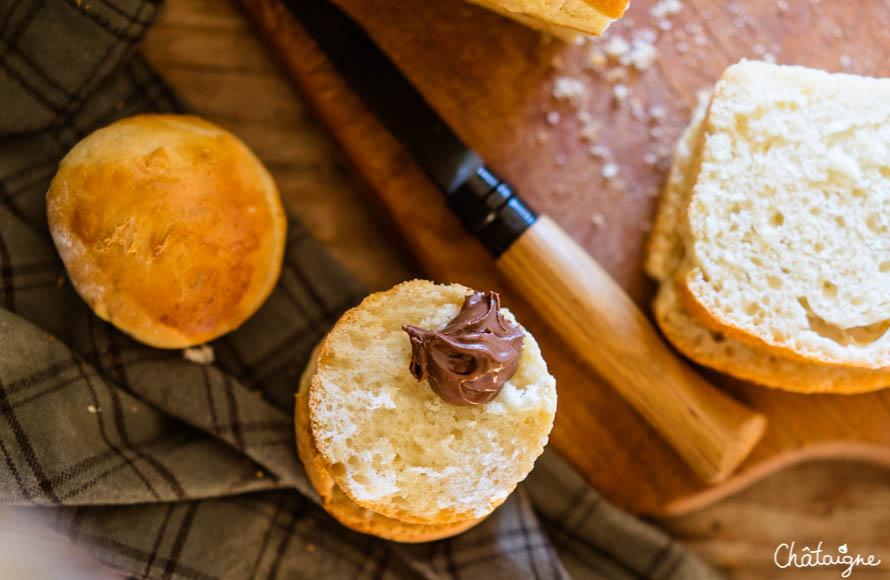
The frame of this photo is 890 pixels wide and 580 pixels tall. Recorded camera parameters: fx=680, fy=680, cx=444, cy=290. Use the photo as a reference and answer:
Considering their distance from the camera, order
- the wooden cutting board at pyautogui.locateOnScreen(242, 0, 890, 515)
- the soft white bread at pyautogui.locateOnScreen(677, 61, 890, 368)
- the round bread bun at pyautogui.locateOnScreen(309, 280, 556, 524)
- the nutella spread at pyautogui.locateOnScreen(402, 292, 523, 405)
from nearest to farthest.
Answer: the nutella spread at pyautogui.locateOnScreen(402, 292, 523, 405) < the round bread bun at pyautogui.locateOnScreen(309, 280, 556, 524) < the soft white bread at pyautogui.locateOnScreen(677, 61, 890, 368) < the wooden cutting board at pyautogui.locateOnScreen(242, 0, 890, 515)

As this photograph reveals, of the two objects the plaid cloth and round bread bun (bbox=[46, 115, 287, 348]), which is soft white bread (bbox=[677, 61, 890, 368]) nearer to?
the plaid cloth

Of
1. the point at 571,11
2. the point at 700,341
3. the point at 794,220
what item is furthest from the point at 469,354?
the point at 794,220

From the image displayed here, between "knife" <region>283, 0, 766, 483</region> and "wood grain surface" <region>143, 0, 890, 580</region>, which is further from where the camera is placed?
"wood grain surface" <region>143, 0, 890, 580</region>

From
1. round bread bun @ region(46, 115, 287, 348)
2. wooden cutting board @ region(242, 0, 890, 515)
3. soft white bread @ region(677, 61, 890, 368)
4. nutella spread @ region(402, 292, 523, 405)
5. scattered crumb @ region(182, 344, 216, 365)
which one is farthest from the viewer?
wooden cutting board @ region(242, 0, 890, 515)

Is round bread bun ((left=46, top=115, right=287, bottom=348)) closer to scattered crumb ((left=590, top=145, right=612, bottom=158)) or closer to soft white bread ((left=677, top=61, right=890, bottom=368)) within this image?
scattered crumb ((left=590, top=145, right=612, bottom=158))

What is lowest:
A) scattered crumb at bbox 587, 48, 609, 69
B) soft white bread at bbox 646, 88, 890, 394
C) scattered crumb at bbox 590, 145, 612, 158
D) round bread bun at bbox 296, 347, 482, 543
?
round bread bun at bbox 296, 347, 482, 543

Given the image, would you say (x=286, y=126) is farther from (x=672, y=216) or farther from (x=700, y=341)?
(x=700, y=341)

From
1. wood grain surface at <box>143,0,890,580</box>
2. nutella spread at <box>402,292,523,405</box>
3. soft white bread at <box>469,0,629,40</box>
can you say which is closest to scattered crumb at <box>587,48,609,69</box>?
wood grain surface at <box>143,0,890,580</box>

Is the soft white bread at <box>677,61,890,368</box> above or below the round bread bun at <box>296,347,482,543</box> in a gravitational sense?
above
